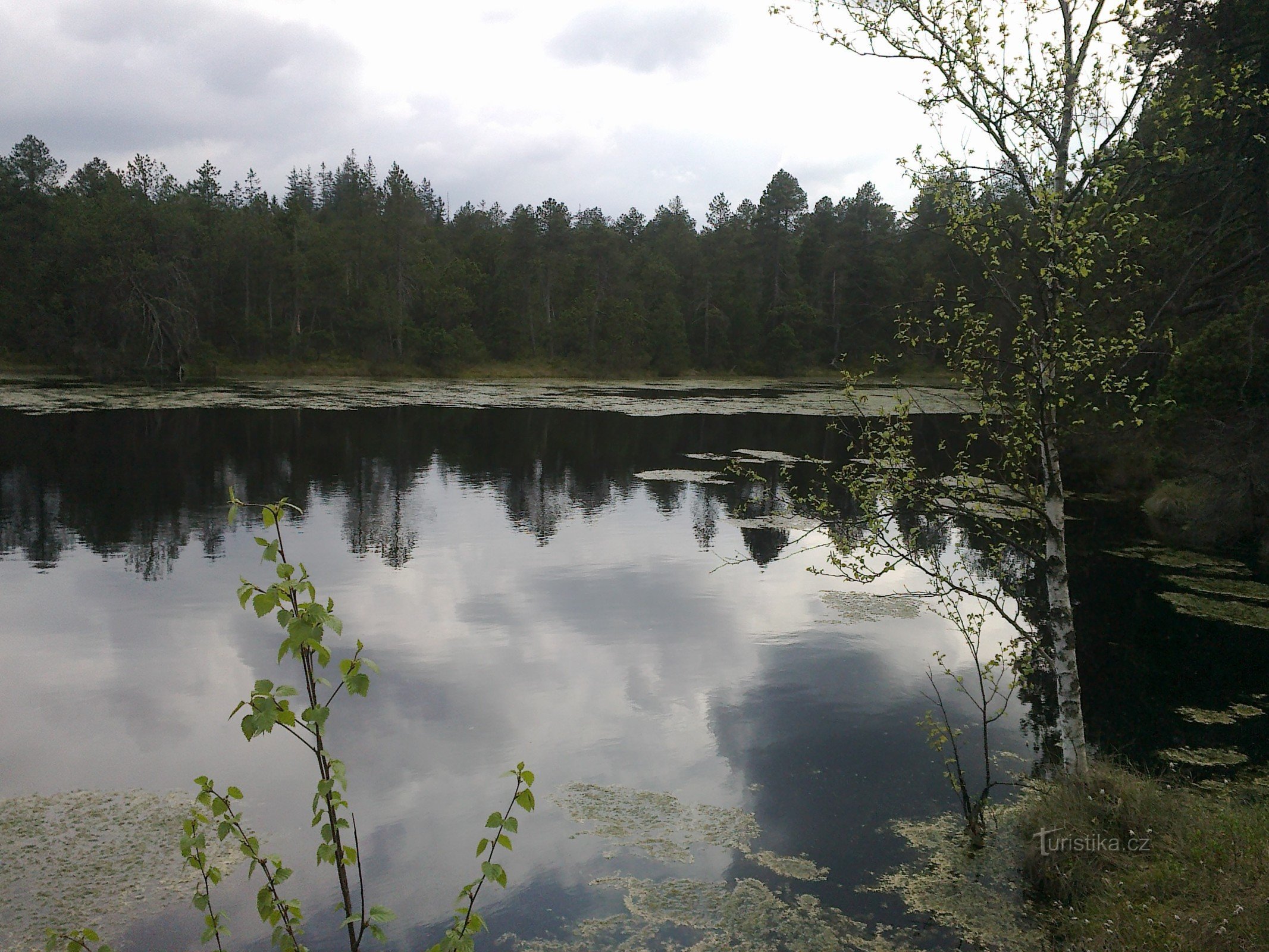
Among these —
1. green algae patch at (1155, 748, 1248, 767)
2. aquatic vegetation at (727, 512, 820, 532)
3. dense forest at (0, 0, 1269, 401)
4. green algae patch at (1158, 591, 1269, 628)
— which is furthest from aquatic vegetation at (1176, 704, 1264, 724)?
dense forest at (0, 0, 1269, 401)

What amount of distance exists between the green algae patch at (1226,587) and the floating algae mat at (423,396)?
2129 centimetres

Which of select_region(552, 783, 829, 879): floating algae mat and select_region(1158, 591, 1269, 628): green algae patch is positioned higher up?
select_region(1158, 591, 1269, 628): green algae patch

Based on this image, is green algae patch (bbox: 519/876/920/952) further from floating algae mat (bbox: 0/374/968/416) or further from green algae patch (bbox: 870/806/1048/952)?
floating algae mat (bbox: 0/374/968/416)

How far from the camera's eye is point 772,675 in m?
11.7

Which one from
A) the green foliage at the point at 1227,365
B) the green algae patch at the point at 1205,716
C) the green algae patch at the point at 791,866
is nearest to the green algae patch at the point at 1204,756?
the green algae patch at the point at 1205,716

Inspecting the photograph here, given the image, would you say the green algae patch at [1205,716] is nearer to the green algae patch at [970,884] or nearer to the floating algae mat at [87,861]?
the green algae patch at [970,884]

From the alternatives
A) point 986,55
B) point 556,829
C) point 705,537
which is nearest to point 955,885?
point 556,829

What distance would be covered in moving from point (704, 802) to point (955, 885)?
226 centimetres

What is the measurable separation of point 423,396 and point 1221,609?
4586 centimetres

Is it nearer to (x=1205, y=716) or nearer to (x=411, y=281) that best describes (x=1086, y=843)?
(x=1205, y=716)

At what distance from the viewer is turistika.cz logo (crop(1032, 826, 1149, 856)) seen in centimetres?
655

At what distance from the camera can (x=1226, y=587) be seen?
606 inches

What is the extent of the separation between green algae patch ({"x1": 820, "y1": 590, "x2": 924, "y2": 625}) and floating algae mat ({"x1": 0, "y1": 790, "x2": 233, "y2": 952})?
951 cm

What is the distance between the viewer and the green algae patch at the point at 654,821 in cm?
764
